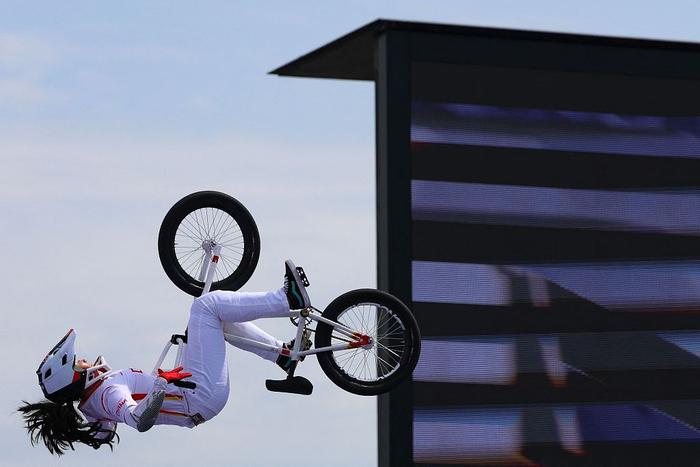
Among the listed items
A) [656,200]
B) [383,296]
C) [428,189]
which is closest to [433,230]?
[428,189]

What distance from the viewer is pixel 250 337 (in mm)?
13633

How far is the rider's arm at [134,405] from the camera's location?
42.6 feet

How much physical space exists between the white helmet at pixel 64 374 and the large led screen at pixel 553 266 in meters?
2.76

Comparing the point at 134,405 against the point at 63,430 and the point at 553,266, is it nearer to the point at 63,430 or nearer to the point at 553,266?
the point at 63,430

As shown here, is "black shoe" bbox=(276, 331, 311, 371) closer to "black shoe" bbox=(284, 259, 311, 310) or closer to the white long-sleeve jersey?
"black shoe" bbox=(284, 259, 311, 310)

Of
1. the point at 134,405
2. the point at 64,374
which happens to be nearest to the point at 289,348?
the point at 134,405

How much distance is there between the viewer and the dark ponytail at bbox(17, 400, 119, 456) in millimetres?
13570

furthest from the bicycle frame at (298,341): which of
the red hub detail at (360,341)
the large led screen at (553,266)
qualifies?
the large led screen at (553,266)

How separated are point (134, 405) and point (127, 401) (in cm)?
9

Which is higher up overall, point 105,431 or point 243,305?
point 243,305

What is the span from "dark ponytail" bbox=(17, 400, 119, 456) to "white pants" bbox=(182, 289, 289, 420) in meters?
0.78

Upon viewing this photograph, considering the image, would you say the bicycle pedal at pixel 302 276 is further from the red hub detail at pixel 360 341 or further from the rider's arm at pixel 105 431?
the rider's arm at pixel 105 431

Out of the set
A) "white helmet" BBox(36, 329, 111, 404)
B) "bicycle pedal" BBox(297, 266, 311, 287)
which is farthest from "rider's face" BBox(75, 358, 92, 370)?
"bicycle pedal" BBox(297, 266, 311, 287)

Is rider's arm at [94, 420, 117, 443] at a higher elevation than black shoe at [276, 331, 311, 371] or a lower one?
lower
